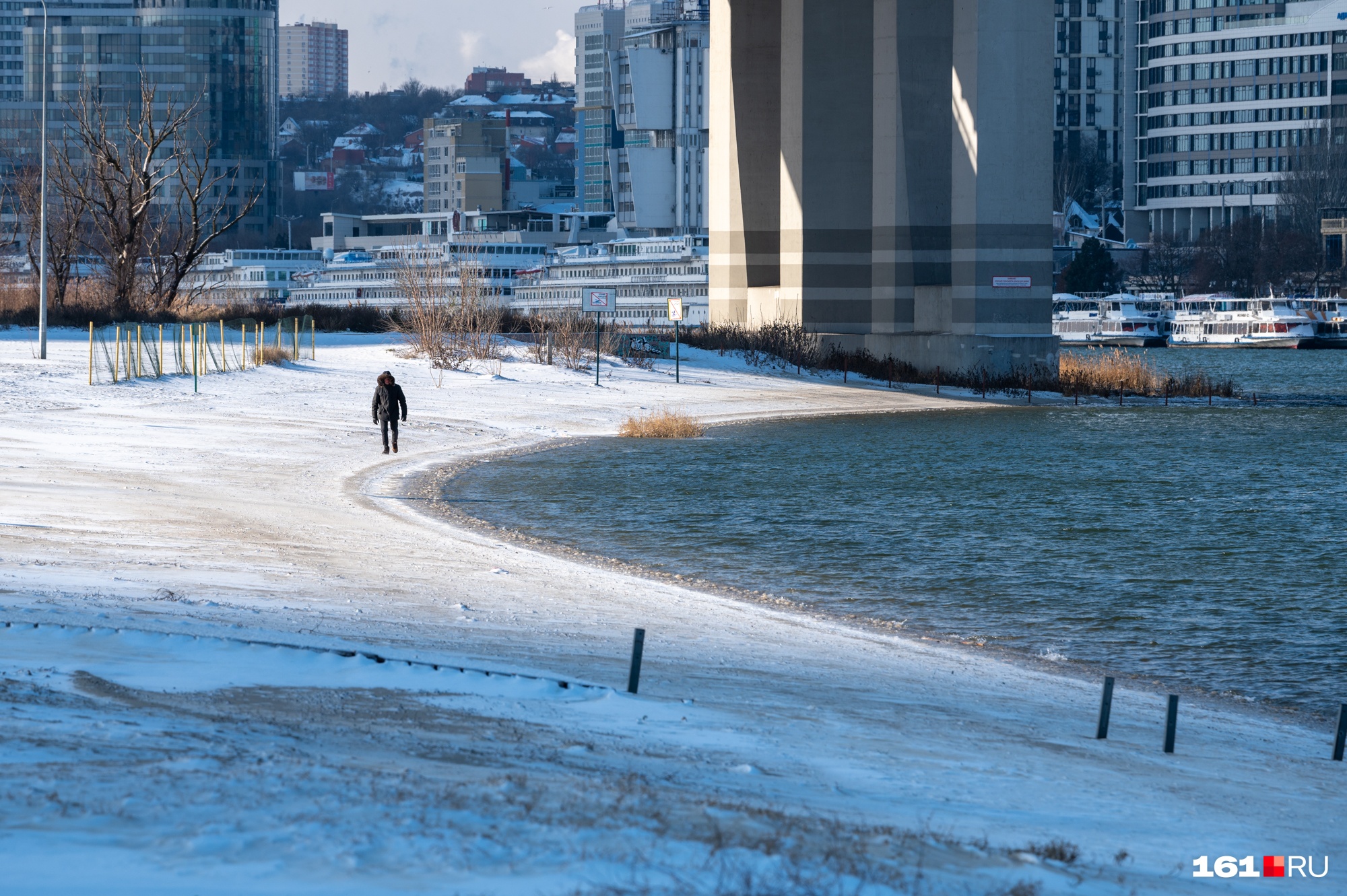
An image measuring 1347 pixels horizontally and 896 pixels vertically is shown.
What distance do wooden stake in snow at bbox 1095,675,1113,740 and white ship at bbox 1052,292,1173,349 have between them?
107746mm

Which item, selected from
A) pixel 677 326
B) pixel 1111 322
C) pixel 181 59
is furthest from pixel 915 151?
pixel 181 59

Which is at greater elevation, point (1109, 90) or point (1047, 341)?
point (1109, 90)

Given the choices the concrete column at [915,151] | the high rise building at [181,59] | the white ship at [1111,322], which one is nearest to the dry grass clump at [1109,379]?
the concrete column at [915,151]

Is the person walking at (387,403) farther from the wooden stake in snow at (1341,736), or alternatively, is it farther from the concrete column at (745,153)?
the concrete column at (745,153)

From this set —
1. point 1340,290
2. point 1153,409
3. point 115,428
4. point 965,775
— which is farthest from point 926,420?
point 1340,290

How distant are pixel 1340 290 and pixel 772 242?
268ft

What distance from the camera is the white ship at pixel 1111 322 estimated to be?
117 m

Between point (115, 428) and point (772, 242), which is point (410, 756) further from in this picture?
point (772, 242)

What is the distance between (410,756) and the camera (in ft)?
25.9

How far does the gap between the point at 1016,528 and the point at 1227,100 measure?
14744 cm

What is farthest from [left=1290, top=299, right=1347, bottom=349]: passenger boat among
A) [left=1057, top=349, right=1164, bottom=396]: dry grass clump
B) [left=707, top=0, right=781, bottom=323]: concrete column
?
[left=707, top=0, right=781, bottom=323]: concrete column

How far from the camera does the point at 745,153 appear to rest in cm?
6041
